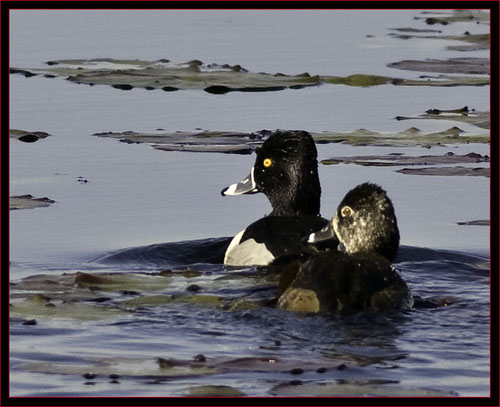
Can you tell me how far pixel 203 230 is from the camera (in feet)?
41.9

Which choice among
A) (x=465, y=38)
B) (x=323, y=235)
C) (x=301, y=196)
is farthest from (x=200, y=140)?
(x=465, y=38)

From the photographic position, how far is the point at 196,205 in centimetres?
1327

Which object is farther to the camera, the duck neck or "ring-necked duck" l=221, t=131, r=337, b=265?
the duck neck

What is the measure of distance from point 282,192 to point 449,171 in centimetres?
186

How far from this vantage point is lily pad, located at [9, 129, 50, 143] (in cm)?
1478

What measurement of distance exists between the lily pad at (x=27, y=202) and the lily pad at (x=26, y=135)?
6.80 ft

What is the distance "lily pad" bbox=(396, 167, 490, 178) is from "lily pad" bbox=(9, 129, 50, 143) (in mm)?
3613

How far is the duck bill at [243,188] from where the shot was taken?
13.0 meters

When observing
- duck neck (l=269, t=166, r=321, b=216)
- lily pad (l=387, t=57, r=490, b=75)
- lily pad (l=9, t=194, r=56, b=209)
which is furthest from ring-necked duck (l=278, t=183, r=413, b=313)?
lily pad (l=387, t=57, r=490, b=75)

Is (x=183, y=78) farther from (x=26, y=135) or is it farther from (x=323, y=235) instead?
(x=323, y=235)

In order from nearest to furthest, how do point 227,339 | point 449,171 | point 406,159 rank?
point 227,339
point 449,171
point 406,159

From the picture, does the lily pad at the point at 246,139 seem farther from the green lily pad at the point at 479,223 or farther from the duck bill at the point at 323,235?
the duck bill at the point at 323,235

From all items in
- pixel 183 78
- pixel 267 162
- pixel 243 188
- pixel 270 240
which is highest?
pixel 183 78

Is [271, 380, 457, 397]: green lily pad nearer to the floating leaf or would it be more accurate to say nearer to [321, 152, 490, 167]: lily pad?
[321, 152, 490, 167]: lily pad
